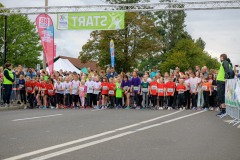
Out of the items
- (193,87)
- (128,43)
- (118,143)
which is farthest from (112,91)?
(128,43)

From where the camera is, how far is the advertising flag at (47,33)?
70.2ft

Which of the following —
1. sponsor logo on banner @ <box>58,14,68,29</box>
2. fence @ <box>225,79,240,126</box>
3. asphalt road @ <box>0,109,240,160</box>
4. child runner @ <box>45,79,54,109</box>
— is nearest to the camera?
asphalt road @ <box>0,109,240,160</box>

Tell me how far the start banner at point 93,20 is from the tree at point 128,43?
25917mm

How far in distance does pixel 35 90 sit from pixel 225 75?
10.7 m

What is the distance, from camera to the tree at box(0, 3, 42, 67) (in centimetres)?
5731

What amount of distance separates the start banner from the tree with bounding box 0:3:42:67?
126 feet

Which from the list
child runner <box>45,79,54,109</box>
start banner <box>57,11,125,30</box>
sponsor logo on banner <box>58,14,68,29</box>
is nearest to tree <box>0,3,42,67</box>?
sponsor logo on banner <box>58,14,68,29</box>

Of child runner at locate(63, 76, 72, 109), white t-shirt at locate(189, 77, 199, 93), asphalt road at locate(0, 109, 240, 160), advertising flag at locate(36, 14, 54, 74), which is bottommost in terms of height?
asphalt road at locate(0, 109, 240, 160)

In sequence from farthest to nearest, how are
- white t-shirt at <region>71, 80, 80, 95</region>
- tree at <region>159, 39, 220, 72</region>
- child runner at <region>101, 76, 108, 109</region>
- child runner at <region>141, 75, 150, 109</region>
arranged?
tree at <region>159, 39, 220, 72</region>, white t-shirt at <region>71, 80, 80, 95</region>, child runner at <region>101, 76, 108, 109</region>, child runner at <region>141, 75, 150, 109</region>

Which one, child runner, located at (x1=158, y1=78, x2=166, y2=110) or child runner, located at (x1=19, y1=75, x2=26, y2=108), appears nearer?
child runner, located at (x1=158, y1=78, x2=166, y2=110)

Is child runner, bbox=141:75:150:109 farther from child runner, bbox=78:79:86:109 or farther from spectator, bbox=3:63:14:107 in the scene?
spectator, bbox=3:63:14:107

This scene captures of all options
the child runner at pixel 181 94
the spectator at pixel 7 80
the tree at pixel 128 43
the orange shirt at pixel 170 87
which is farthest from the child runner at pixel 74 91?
the tree at pixel 128 43

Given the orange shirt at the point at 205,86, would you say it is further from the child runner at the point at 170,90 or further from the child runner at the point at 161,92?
the child runner at the point at 161,92

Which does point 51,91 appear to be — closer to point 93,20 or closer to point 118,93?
point 118,93
